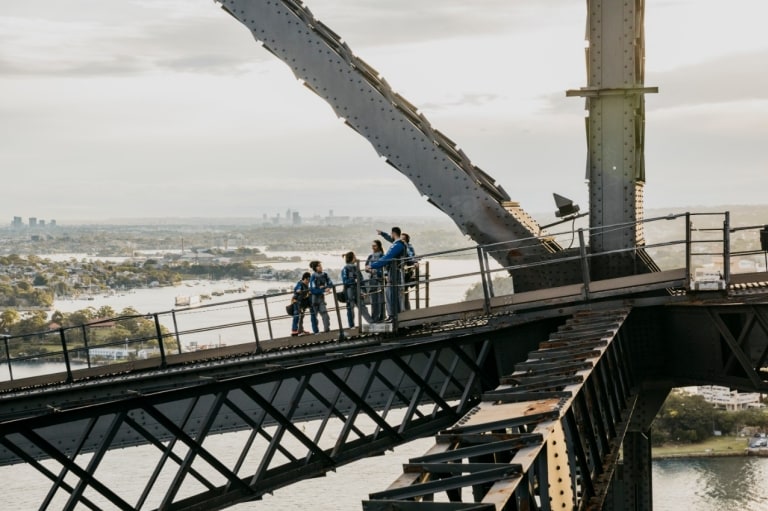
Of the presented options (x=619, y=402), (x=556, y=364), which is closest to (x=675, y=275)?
(x=619, y=402)

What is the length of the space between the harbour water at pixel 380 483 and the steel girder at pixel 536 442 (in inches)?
1517

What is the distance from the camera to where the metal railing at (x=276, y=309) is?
1761cm

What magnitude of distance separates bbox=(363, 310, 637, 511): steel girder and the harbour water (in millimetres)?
38530

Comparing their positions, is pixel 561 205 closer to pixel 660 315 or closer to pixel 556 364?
pixel 660 315

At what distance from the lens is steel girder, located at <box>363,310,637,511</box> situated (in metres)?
7.04

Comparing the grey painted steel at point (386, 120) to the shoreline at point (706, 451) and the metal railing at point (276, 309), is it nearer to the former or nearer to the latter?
the metal railing at point (276, 309)

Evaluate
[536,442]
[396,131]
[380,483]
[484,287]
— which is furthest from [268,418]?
[380,483]

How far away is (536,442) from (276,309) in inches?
4748

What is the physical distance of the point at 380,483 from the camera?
58.0 metres

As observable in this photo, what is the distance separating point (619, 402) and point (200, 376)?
6741 mm

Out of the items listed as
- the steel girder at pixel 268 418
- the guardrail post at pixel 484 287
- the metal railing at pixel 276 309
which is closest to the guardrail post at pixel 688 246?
the metal railing at pixel 276 309

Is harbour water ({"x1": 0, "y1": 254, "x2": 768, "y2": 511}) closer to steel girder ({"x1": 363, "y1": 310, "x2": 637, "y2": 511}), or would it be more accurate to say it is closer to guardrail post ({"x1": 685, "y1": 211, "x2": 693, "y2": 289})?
guardrail post ({"x1": 685, "y1": 211, "x2": 693, "y2": 289})

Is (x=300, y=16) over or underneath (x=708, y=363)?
over

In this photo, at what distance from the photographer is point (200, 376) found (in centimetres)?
1848
